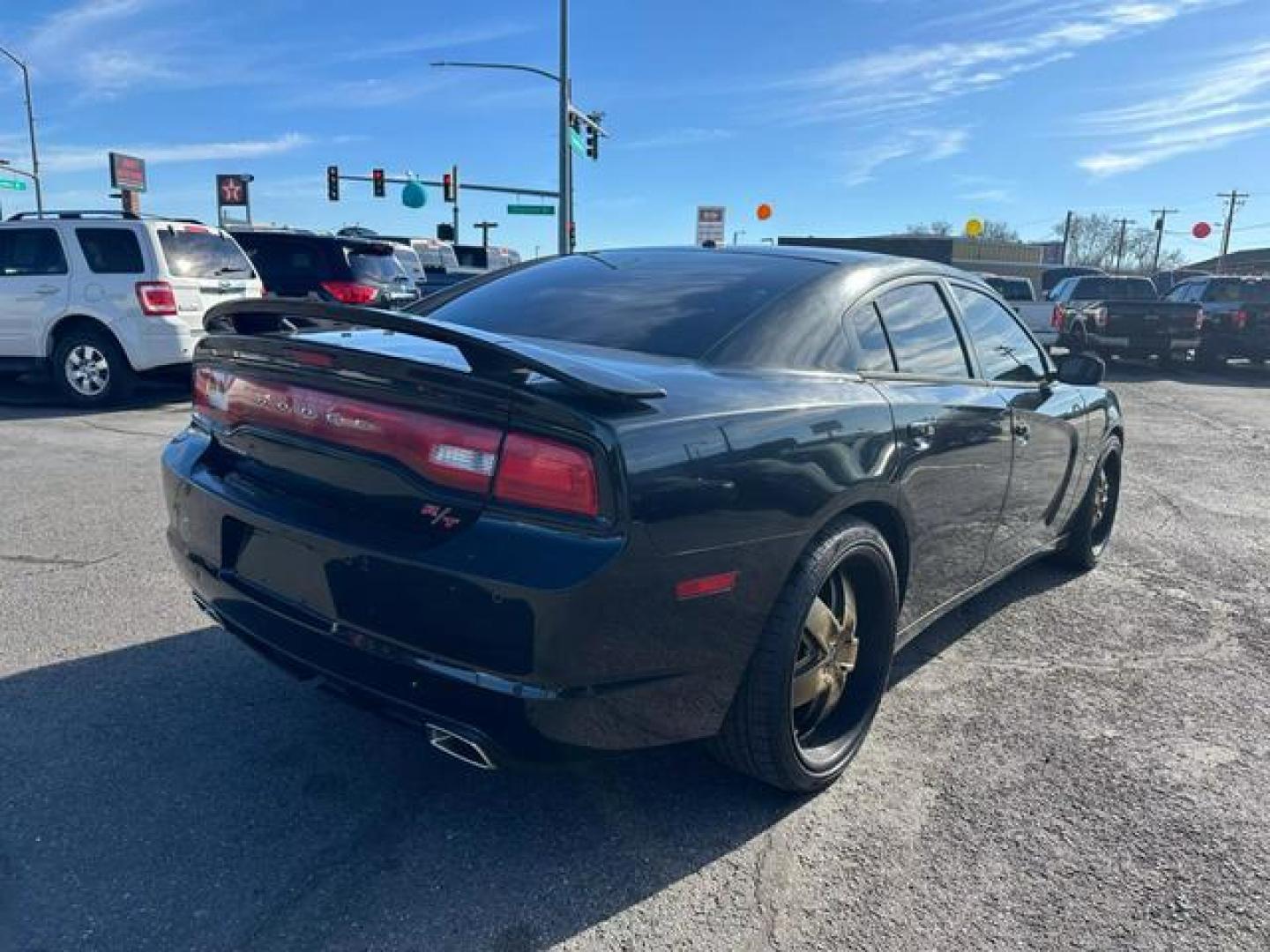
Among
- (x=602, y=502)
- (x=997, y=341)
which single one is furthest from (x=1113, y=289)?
(x=602, y=502)

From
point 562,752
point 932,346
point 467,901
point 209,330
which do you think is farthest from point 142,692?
point 932,346

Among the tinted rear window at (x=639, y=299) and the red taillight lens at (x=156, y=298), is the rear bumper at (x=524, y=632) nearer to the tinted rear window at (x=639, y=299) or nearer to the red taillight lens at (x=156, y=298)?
the tinted rear window at (x=639, y=299)

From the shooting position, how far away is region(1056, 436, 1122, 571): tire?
4.68m

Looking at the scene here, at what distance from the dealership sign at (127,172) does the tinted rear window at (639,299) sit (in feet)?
129

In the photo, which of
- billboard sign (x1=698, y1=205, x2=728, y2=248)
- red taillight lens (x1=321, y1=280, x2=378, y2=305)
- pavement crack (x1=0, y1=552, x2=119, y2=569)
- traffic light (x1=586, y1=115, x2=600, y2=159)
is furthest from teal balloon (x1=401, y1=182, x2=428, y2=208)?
pavement crack (x1=0, y1=552, x2=119, y2=569)

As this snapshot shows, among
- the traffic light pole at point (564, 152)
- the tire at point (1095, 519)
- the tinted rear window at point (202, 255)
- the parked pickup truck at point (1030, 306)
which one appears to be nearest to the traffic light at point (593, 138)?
the traffic light pole at point (564, 152)

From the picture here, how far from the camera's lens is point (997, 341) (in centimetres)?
393

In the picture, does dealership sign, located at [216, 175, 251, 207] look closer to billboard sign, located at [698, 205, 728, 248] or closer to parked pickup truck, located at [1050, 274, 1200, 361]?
billboard sign, located at [698, 205, 728, 248]

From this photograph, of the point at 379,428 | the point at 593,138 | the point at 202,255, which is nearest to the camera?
the point at 379,428

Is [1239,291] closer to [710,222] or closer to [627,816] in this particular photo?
[710,222]

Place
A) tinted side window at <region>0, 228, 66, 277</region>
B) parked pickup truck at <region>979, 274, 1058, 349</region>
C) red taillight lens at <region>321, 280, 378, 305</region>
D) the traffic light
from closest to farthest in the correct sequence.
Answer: tinted side window at <region>0, 228, 66, 277</region> < red taillight lens at <region>321, 280, 378, 305</region> < parked pickup truck at <region>979, 274, 1058, 349</region> < the traffic light

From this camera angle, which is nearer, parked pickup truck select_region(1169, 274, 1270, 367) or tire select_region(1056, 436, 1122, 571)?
tire select_region(1056, 436, 1122, 571)

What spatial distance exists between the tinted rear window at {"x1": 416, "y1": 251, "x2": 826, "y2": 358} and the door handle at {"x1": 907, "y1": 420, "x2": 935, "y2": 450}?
1.96 feet

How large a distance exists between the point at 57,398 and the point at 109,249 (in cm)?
200
